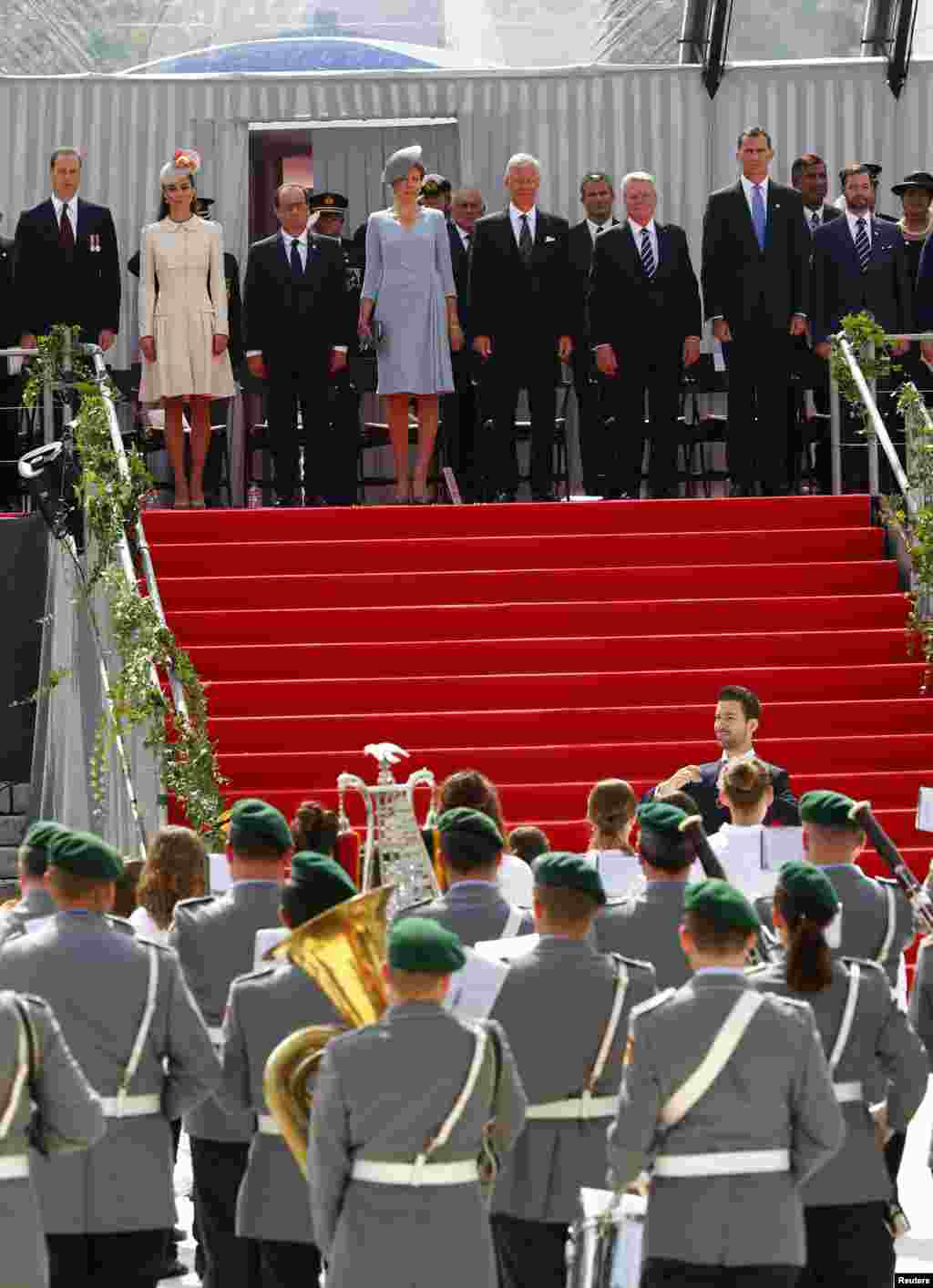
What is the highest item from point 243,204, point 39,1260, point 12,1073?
point 243,204

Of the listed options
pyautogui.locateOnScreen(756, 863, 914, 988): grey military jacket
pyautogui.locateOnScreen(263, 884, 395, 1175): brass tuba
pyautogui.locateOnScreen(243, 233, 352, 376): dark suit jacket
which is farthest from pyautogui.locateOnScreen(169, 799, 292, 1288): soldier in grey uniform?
pyautogui.locateOnScreen(243, 233, 352, 376): dark suit jacket

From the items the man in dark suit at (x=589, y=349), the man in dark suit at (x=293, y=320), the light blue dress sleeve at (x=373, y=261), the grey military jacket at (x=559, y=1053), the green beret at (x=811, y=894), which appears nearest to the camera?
the green beret at (x=811, y=894)

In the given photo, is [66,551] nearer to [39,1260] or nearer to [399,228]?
[399,228]

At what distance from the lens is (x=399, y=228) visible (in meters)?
16.0

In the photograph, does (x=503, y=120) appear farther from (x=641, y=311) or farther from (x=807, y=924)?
(x=807, y=924)

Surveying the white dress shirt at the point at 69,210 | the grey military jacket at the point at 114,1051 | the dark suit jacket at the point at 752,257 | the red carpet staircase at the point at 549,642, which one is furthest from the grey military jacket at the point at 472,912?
the white dress shirt at the point at 69,210

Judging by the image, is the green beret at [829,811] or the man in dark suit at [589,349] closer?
the green beret at [829,811]

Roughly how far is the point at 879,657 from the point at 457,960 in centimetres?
963

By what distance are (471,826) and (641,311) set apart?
9.17m

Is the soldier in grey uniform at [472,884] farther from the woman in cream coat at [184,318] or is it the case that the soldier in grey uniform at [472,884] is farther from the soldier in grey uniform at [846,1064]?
the woman in cream coat at [184,318]

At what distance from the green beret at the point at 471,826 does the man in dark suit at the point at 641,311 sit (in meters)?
8.94

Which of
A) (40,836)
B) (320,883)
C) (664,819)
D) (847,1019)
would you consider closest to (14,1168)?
(320,883)

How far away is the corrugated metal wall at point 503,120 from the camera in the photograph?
800 inches

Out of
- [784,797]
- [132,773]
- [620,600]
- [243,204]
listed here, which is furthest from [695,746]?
[243,204]
